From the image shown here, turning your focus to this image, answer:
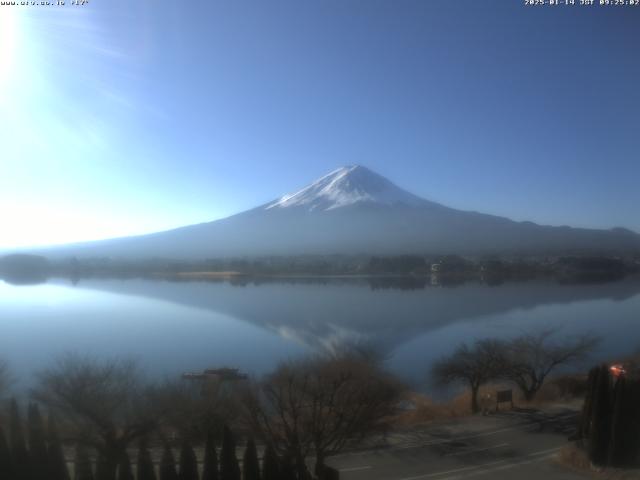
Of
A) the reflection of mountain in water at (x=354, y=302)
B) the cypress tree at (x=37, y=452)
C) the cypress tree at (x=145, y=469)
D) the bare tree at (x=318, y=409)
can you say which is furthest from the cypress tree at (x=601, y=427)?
the cypress tree at (x=37, y=452)

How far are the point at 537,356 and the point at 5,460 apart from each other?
6771mm

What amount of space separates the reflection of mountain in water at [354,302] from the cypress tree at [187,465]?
390cm

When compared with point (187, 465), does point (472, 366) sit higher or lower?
lower

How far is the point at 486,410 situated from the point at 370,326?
148 inches

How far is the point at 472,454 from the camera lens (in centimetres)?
436

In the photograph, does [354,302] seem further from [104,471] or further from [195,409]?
[104,471]

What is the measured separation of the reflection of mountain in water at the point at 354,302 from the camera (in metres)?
9.11

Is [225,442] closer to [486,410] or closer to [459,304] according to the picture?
[486,410]

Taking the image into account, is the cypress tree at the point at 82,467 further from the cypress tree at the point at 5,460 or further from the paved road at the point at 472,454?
the paved road at the point at 472,454

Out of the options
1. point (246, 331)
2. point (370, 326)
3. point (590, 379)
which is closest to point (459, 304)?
point (370, 326)

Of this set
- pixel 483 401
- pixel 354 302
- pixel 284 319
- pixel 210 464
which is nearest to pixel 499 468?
pixel 210 464

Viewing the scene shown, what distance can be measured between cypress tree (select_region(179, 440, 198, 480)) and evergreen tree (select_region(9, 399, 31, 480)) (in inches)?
37.2

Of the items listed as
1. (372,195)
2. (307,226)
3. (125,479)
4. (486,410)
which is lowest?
(486,410)

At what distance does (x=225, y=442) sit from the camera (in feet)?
11.2
